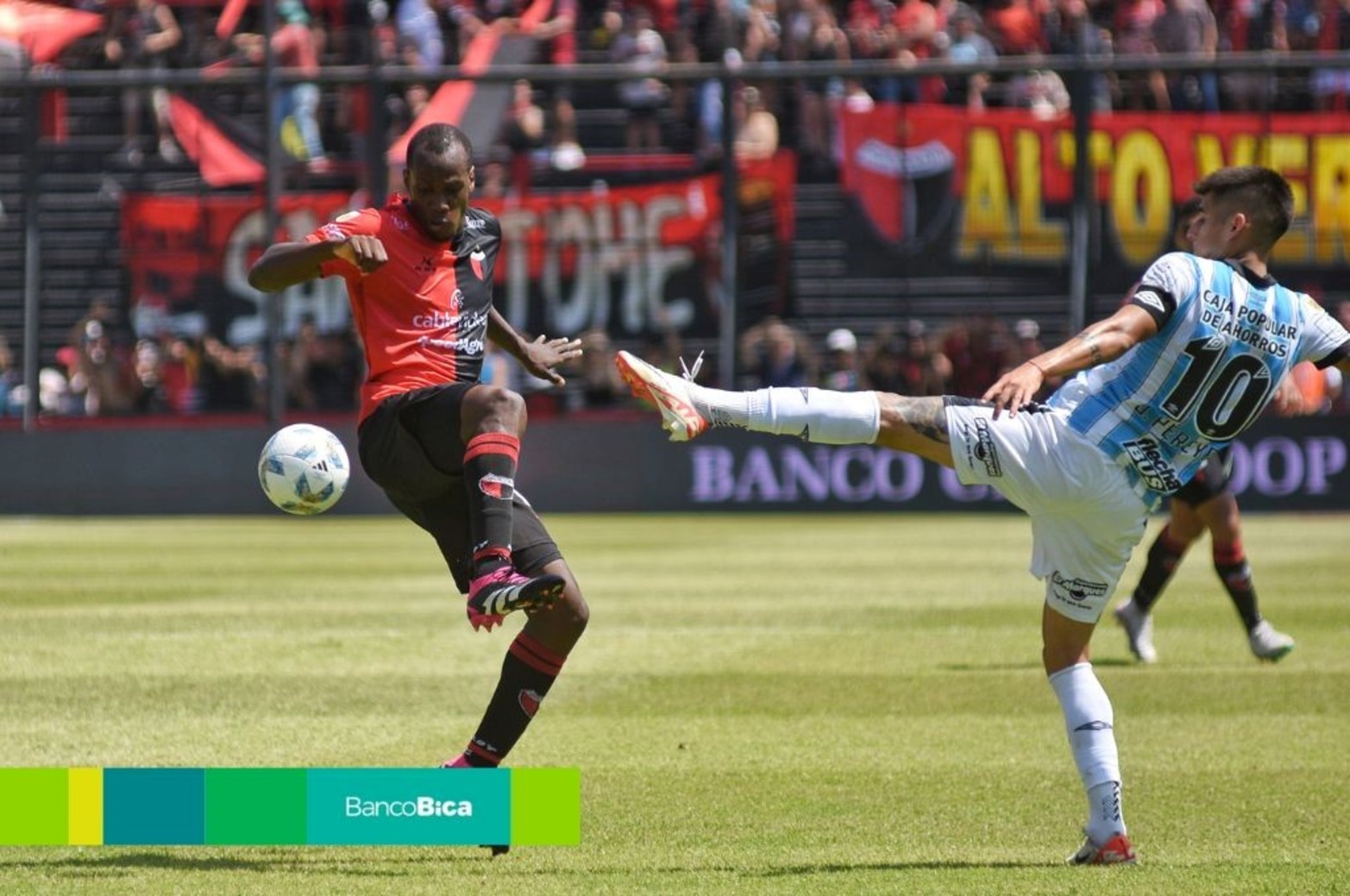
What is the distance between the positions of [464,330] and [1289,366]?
287cm

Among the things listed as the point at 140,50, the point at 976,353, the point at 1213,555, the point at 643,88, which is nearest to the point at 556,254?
the point at 643,88

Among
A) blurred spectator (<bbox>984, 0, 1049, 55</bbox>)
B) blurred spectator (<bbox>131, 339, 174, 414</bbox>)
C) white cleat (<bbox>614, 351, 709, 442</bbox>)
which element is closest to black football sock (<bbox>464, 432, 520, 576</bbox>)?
white cleat (<bbox>614, 351, 709, 442</bbox>)

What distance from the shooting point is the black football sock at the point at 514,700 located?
7227mm

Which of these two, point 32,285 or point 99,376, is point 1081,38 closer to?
point 99,376

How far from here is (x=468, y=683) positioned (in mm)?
11359

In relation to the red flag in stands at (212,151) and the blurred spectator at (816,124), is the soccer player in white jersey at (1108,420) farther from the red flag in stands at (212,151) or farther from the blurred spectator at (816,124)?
the red flag in stands at (212,151)

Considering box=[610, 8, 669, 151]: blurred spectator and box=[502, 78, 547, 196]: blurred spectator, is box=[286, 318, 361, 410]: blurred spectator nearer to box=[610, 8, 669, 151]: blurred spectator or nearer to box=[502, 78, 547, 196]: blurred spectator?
box=[502, 78, 547, 196]: blurred spectator

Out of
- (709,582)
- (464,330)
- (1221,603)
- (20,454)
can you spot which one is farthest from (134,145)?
(464,330)

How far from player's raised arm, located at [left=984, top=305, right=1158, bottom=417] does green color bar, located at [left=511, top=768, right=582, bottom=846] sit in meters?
1.73

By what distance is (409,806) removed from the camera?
630 centimetres

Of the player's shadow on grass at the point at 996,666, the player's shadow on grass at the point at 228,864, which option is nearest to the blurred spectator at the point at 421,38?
the player's shadow on grass at the point at 996,666

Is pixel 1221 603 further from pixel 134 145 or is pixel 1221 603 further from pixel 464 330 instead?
pixel 134 145

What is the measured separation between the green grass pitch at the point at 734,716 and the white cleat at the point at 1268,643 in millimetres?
Result: 160

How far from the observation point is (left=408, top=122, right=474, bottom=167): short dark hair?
23.1 ft
